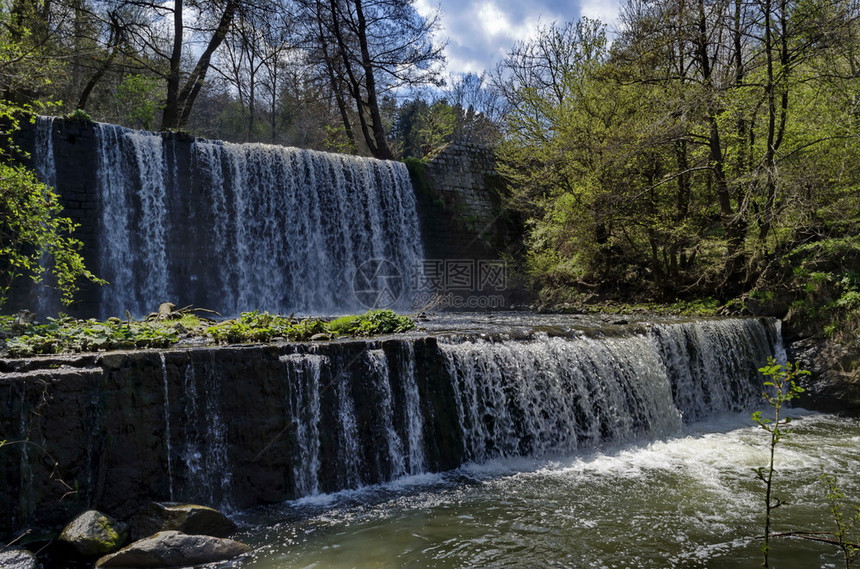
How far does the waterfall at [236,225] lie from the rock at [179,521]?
7130 millimetres

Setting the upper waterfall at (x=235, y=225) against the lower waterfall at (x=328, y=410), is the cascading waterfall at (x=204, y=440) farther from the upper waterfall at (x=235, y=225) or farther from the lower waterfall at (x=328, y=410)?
the upper waterfall at (x=235, y=225)

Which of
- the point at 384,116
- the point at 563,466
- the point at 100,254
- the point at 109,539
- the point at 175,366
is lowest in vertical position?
the point at 563,466

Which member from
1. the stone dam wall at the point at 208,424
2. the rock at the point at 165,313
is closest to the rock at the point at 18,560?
the stone dam wall at the point at 208,424

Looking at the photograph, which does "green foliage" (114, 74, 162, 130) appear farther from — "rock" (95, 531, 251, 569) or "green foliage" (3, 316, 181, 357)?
"rock" (95, 531, 251, 569)

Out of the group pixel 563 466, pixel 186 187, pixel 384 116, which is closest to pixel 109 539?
pixel 563 466

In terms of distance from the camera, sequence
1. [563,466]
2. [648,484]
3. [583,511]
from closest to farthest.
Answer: [583,511], [648,484], [563,466]

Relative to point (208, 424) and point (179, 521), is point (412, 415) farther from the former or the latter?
point (179, 521)

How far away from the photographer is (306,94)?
1897 cm

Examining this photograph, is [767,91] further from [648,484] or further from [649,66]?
[648,484]

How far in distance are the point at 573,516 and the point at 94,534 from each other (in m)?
3.74

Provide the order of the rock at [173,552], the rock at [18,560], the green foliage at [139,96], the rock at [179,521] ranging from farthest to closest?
1. the green foliage at [139,96]
2. the rock at [179,521]
3. the rock at [173,552]
4. the rock at [18,560]

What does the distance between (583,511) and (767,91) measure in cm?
878

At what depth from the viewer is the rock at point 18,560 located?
3666mm

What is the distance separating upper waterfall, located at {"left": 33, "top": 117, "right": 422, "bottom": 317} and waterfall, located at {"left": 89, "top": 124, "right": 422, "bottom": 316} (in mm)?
22
